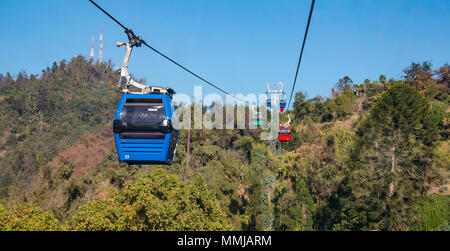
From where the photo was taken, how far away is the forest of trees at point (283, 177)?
106 feet

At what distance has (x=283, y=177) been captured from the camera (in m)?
57.0

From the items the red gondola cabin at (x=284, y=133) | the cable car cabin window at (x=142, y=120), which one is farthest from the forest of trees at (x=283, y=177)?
the cable car cabin window at (x=142, y=120)

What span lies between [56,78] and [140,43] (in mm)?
122396

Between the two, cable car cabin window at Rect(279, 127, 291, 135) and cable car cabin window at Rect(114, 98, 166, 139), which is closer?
cable car cabin window at Rect(114, 98, 166, 139)

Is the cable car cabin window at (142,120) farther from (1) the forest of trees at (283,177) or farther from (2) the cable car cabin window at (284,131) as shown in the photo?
(2) the cable car cabin window at (284,131)

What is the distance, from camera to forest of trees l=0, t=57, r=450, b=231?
106 ft

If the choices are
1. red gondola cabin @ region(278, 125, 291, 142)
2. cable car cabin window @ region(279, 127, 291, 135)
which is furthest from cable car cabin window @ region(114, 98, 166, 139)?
cable car cabin window @ region(279, 127, 291, 135)

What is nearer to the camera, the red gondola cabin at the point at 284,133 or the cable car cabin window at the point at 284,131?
the red gondola cabin at the point at 284,133

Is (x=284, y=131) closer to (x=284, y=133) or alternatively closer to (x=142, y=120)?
(x=284, y=133)

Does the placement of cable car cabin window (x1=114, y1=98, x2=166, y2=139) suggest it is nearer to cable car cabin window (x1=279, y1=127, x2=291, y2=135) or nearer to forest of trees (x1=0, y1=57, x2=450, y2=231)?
forest of trees (x1=0, y1=57, x2=450, y2=231)

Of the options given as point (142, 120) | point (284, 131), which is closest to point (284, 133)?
point (284, 131)

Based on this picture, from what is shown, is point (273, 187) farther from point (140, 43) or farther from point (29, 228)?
point (140, 43)

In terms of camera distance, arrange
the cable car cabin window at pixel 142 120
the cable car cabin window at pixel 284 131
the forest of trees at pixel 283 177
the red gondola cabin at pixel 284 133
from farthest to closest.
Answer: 1. the forest of trees at pixel 283 177
2. the cable car cabin window at pixel 284 131
3. the red gondola cabin at pixel 284 133
4. the cable car cabin window at pixel 142 120
